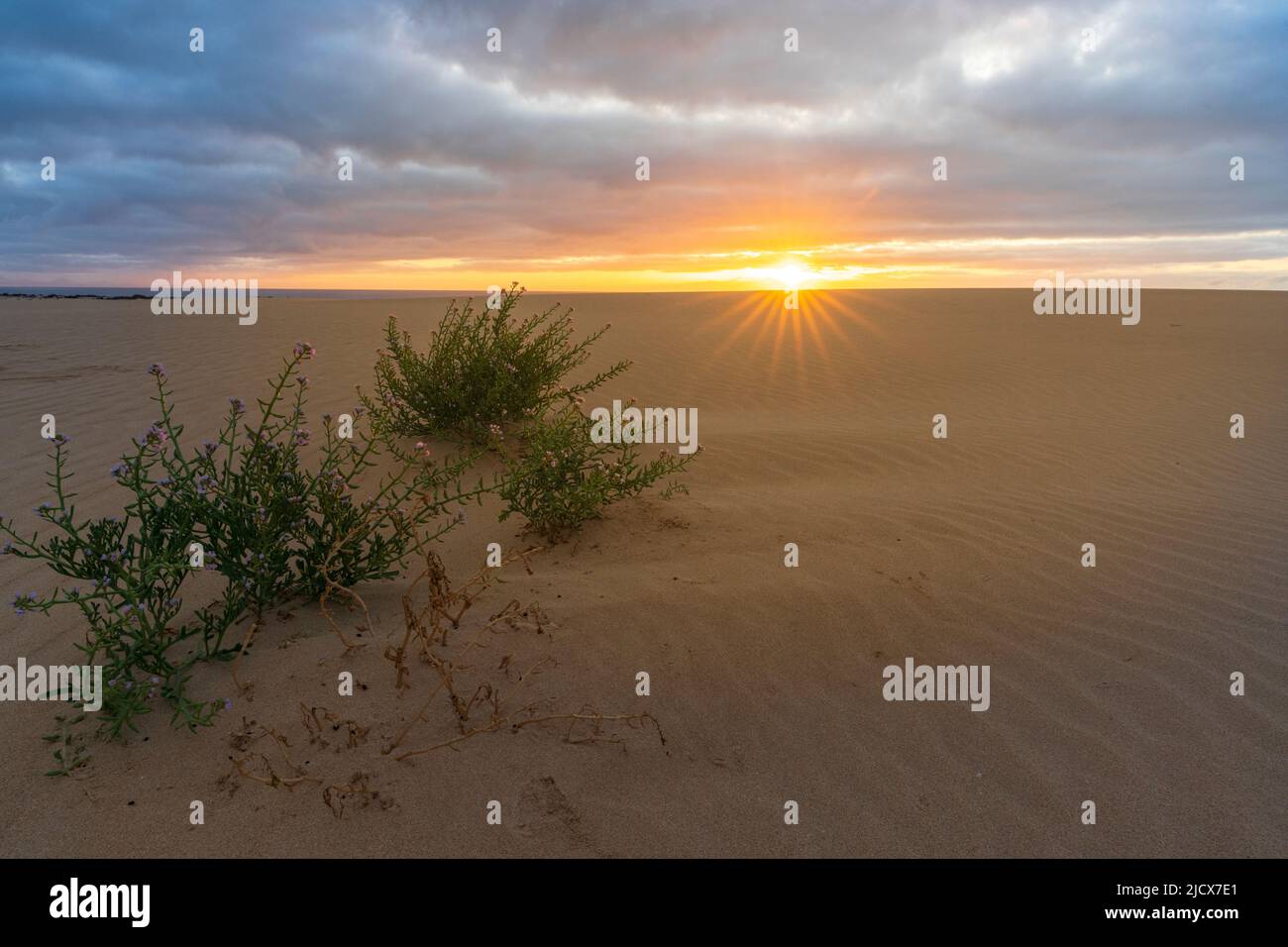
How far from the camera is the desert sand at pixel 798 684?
2219 millimetres

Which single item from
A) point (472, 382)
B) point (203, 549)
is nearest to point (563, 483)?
point (203, 549)

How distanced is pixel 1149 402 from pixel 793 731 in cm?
919

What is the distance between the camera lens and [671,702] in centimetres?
279

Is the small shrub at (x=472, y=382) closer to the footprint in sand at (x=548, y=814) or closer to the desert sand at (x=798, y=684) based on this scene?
the desert sand at (x=798, y=684)

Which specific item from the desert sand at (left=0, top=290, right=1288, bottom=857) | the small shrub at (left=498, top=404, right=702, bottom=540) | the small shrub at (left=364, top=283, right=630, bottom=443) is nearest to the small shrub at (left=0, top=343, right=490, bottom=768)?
the desert sand at (left=0, top=290, right=1288, bottom=857)

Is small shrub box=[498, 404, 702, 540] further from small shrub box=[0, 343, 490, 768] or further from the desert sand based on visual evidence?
small shrub box=[0, 343, 490, 768]

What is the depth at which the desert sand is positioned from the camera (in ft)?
7.28

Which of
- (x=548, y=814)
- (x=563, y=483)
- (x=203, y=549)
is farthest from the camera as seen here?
(x=563, y=483)

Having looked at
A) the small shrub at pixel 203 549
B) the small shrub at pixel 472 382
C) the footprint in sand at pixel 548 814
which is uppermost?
the small shrub at pixel 472 382

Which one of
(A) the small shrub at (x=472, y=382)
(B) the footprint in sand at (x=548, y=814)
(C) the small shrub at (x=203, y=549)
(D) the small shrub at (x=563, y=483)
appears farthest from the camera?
(A) the small shrub at (x=472, y=382)

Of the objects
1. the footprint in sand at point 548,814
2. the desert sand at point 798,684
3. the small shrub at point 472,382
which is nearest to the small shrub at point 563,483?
the desert sand at point 798,684

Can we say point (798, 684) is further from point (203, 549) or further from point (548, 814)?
point (203, 549)

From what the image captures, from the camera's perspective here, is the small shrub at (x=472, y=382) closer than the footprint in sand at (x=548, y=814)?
No

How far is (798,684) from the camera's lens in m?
2.94
